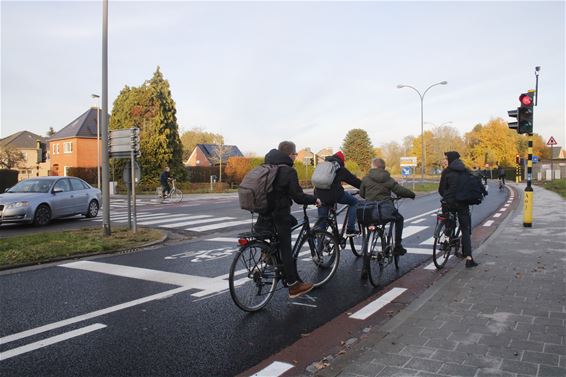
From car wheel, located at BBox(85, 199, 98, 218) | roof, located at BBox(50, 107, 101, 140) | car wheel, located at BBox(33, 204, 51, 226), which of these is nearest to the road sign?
car wheel, located at BBox(85, 199, 98, 218)

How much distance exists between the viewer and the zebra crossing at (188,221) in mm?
12637

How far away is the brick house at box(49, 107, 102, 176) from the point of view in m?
50.5

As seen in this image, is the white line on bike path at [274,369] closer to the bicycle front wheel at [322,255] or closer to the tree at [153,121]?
the bicycle front wheel at [322,255]

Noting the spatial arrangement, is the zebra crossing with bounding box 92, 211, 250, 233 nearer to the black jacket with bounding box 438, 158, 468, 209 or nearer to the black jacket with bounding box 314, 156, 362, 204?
the black jacket with bounding box 314, 156, 362, 204

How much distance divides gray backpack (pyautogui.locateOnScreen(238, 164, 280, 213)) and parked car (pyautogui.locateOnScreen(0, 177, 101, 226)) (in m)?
10.4

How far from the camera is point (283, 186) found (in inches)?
192

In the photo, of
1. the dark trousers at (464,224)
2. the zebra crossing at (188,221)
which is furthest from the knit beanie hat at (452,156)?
the zebra crossing at (188,221)

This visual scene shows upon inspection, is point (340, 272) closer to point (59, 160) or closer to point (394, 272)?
point (394, 272)

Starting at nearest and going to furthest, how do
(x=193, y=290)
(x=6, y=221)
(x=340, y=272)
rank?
(x=193, y=290)
(x=340, y=272)
(x=6, y=221)

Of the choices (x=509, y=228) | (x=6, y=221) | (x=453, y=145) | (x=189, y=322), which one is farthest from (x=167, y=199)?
(x=453, y=145)

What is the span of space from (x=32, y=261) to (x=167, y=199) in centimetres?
1818

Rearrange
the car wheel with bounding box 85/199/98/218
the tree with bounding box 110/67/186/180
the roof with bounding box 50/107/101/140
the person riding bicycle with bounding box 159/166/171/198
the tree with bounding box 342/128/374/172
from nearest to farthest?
1. the car wheel with bounding box 85/199/98/218
2. the person riding bicycle with bounding box 159/166/171/198
3. the tree with bounding box 110/67/186/180
4. the roof with bounding box 50/107/101/140
5. the tree with bounding box 342/128/374/172

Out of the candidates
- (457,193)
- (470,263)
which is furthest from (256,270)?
(457,193)

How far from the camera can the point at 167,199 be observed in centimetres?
2562
